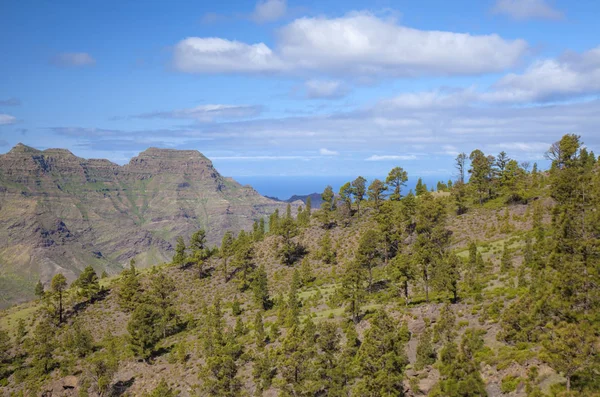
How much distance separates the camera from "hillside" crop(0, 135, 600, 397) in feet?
127

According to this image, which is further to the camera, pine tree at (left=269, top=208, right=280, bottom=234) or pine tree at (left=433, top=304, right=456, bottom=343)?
pine tree at (left=269, top=208, right=280, bottom=234)

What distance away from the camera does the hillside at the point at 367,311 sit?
38.8m

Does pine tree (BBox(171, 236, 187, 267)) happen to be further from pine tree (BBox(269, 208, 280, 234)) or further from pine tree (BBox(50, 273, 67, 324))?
pine tree (BBox(50, 273, 67, 324))

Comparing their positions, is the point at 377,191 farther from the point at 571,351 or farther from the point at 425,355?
the point at 571,351

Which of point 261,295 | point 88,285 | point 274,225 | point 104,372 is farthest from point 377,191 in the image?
point 104,372

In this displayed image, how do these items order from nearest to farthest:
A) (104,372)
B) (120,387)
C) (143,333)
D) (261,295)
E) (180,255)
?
1. (104,372)
2. (120,387)
3. (143,333)
4. (261,295)
5. (180,255)

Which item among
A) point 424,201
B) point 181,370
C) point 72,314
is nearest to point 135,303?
point 72,314

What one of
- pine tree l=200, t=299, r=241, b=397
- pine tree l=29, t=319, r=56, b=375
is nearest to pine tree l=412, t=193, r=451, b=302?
pine tree l=200, t=299, r=241, b=397

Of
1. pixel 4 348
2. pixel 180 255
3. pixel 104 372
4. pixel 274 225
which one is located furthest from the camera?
pixel 274 225

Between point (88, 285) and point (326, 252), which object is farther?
point (326, 252)

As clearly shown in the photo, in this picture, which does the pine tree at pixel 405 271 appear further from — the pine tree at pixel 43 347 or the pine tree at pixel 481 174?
the pine tree at pixel 43 347

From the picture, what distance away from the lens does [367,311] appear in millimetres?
65750

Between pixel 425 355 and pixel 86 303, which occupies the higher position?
pixel 425 355

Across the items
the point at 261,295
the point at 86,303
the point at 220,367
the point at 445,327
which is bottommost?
the point at 86,303
